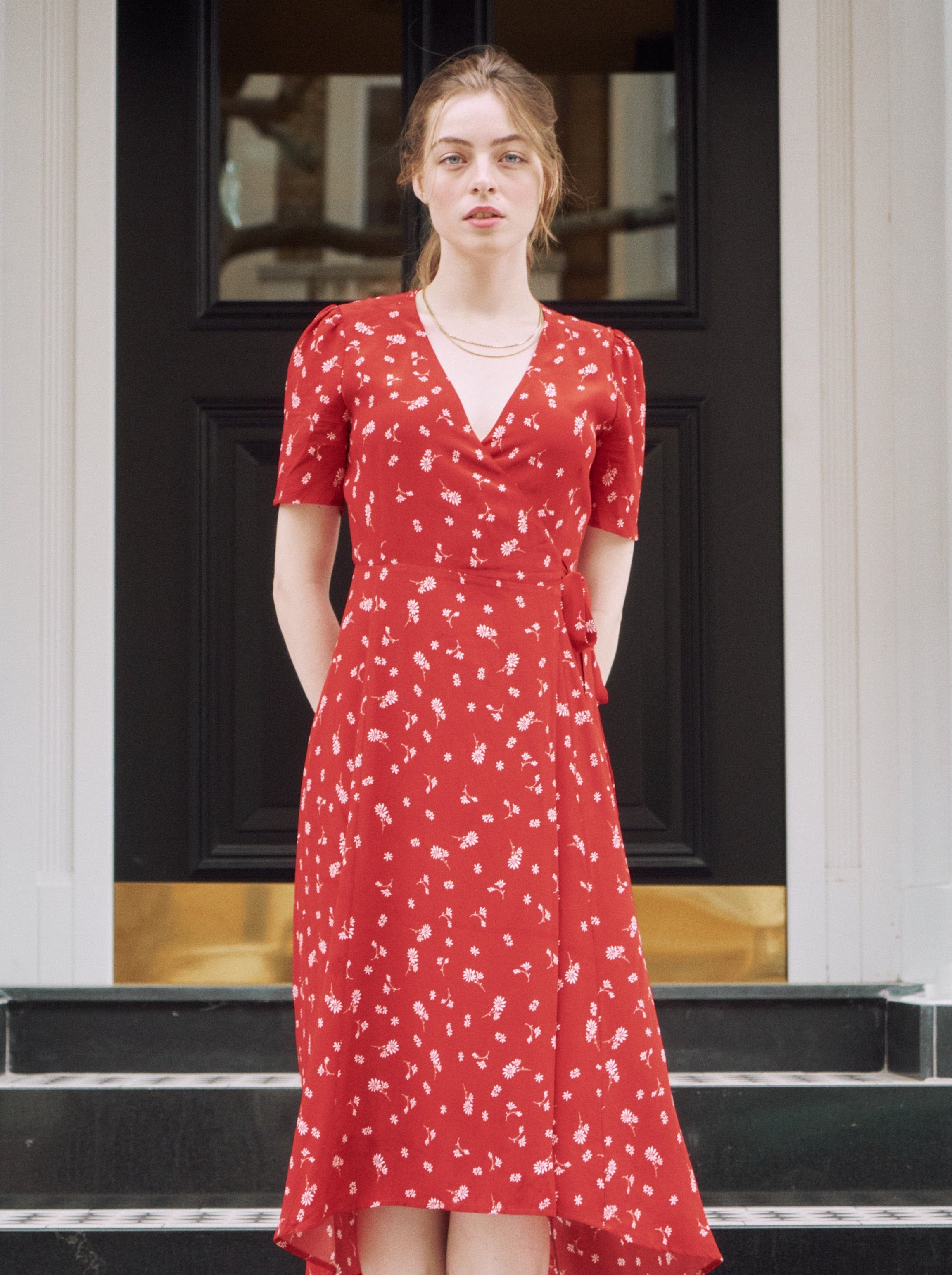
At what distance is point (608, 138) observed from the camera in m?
3.30

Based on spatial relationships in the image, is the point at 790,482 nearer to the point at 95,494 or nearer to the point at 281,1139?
the point at 95,494

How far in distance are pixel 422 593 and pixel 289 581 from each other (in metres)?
0.23

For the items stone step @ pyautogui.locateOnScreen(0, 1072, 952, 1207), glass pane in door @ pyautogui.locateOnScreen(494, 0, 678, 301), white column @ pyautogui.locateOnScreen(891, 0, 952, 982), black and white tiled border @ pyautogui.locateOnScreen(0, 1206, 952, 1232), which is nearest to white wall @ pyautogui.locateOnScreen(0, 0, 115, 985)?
stone step @ pyautogui.locateOnScreen(0, 1072, 952, 1207)

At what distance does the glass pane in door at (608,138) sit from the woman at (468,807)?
1442 millimetres

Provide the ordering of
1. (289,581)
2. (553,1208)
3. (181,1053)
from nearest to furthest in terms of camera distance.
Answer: (553,1208), (289,581), (181,1053)

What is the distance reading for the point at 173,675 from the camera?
10.6 feet

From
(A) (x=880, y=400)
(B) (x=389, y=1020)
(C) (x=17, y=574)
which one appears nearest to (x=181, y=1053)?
(C) (x=17, y=574)

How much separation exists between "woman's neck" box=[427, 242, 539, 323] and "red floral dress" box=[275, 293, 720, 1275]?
88 mm

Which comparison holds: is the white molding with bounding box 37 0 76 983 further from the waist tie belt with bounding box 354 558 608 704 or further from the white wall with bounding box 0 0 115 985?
the waist tie belt with bounding box 354 558 608 704

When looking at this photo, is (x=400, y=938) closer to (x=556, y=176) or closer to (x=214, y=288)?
(x=556, y=176)

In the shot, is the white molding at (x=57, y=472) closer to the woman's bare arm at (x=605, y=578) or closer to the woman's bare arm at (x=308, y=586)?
the woman's bare arm at (x=308, y=586)

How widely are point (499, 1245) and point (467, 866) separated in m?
0.45

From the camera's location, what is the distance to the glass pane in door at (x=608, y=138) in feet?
10.8

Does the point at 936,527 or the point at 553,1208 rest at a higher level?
the point at 936,527
